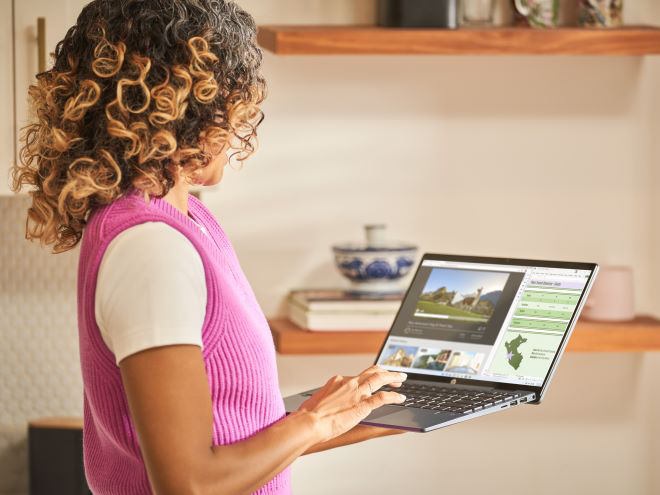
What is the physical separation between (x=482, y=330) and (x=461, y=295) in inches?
2.8

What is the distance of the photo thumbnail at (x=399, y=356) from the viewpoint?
1432mm

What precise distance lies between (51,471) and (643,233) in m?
1.42

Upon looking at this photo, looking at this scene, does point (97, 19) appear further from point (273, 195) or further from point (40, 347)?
point (40, 347)

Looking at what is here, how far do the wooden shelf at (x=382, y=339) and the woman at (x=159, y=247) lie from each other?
0.93 metres

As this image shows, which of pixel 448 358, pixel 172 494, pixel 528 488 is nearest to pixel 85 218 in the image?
pixel 172 494

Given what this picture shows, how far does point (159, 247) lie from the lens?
0.93m

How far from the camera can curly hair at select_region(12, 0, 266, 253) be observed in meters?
0.96

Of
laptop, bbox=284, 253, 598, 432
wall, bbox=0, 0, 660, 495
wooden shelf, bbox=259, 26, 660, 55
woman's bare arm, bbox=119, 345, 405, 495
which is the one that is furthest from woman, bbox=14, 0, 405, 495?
wall, bbox=0, 0, 660, 495

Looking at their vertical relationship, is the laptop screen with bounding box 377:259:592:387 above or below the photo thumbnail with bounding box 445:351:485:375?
above

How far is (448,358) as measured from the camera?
4.66 ft

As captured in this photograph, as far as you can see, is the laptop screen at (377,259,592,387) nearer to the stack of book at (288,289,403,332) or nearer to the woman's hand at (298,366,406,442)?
the woman's hand at (298,366,406,442)

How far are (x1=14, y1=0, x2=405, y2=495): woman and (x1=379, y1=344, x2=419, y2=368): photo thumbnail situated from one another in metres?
0.37

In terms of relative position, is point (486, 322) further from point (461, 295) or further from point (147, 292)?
point (147, 292)

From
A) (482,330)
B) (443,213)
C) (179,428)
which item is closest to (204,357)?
(179,428)
